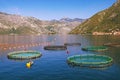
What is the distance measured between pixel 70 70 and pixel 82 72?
19.1 ft

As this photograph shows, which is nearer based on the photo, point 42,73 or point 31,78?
point 31,78

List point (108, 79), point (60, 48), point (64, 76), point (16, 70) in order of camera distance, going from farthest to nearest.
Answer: point (60, 48), point (16, 70), point (64, 76), point (108, 79)

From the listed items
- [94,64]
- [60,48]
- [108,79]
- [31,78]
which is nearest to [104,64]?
[94,64]

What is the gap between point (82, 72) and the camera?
7419 centimetres

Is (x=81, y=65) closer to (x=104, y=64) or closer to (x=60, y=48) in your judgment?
(x=104, y=64)

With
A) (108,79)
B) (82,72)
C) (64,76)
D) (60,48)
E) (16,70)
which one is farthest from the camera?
(60,48)

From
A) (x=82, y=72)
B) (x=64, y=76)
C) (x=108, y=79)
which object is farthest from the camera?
(x=82, y=72)

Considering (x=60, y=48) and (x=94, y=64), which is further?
(x=60, y=48)

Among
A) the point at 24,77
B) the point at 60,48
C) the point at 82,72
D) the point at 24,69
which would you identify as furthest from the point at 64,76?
the point at 60,48

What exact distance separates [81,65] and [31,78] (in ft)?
80.8

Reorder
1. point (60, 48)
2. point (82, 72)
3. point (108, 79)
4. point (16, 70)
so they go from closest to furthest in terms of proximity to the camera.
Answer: point (108, 79)
point (82, 72)
point (16, 70)
point (60, 48)

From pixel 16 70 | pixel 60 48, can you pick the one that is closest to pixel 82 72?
pixel 16 70

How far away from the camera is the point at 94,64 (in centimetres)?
8181

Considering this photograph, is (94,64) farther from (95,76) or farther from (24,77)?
(24,77)
